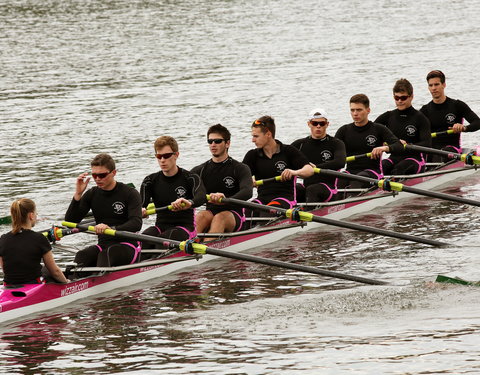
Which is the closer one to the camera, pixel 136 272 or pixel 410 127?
pixel 136 272

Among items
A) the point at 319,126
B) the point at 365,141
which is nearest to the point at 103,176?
the point at 319,126

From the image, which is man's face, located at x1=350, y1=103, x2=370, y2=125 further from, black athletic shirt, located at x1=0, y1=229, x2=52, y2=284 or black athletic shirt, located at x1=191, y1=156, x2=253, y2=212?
black athletic shirt, located at x1=0, y1=229, x2=52, y2=284

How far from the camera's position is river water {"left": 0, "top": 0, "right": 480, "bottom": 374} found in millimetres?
10820

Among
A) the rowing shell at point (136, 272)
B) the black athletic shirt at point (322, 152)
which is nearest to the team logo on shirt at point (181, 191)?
the rowing shell at point (136, 272)

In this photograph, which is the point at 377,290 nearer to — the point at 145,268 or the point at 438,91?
the point at 145,268

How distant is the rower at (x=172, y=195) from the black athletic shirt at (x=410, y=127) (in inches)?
239

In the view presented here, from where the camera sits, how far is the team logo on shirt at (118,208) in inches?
517

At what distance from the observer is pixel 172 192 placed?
14.0 meters

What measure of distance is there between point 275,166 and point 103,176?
3732 mm

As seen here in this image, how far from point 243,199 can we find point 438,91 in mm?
6558

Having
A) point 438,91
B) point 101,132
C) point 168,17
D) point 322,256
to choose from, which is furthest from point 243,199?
point 168,17

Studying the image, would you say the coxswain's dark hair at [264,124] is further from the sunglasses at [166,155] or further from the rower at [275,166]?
the sunglasses at [166,155]

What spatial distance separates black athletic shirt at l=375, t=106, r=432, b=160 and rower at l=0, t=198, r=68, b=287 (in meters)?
9.02

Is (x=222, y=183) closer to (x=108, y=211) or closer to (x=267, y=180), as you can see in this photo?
(x=267, y=180)
